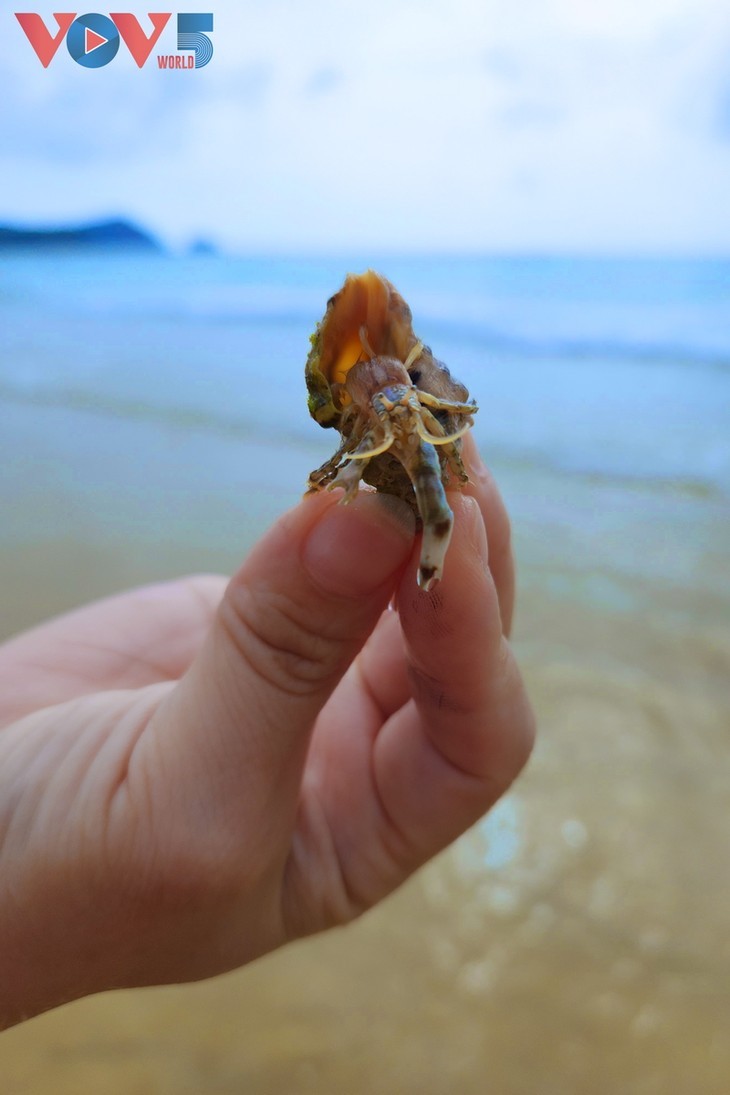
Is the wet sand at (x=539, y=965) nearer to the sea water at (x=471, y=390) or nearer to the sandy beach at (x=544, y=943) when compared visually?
the sandy beach at (x=544, y=943)

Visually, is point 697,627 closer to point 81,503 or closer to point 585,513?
point 585,513

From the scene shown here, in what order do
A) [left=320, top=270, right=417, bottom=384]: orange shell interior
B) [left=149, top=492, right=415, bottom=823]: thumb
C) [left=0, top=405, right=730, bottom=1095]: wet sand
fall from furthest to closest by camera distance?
[left=0, top=405, right=730, bottom=1095]: wet sand
[left=320, top=270, right=417, bottom=384]: orange shell interior
[left=149, top=492, right=415, bottom=823]: thumb

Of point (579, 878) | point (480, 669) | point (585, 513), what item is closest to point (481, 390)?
point (585, 513)

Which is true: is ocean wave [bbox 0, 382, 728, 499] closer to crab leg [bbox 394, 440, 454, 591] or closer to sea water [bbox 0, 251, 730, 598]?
sea water [bbox 0, 251, 730, 598]

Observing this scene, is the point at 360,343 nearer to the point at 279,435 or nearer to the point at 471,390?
the point at 279,435

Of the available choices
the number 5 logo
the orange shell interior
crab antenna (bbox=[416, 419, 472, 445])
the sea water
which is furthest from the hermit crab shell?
the number 5 logo

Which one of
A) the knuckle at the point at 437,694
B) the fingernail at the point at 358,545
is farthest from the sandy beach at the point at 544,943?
the fingernail at the point at 358,545

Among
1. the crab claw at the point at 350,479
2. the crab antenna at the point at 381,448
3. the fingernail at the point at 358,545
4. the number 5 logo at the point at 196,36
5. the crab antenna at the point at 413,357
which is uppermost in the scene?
the number 5 logo at the point at 196,36
